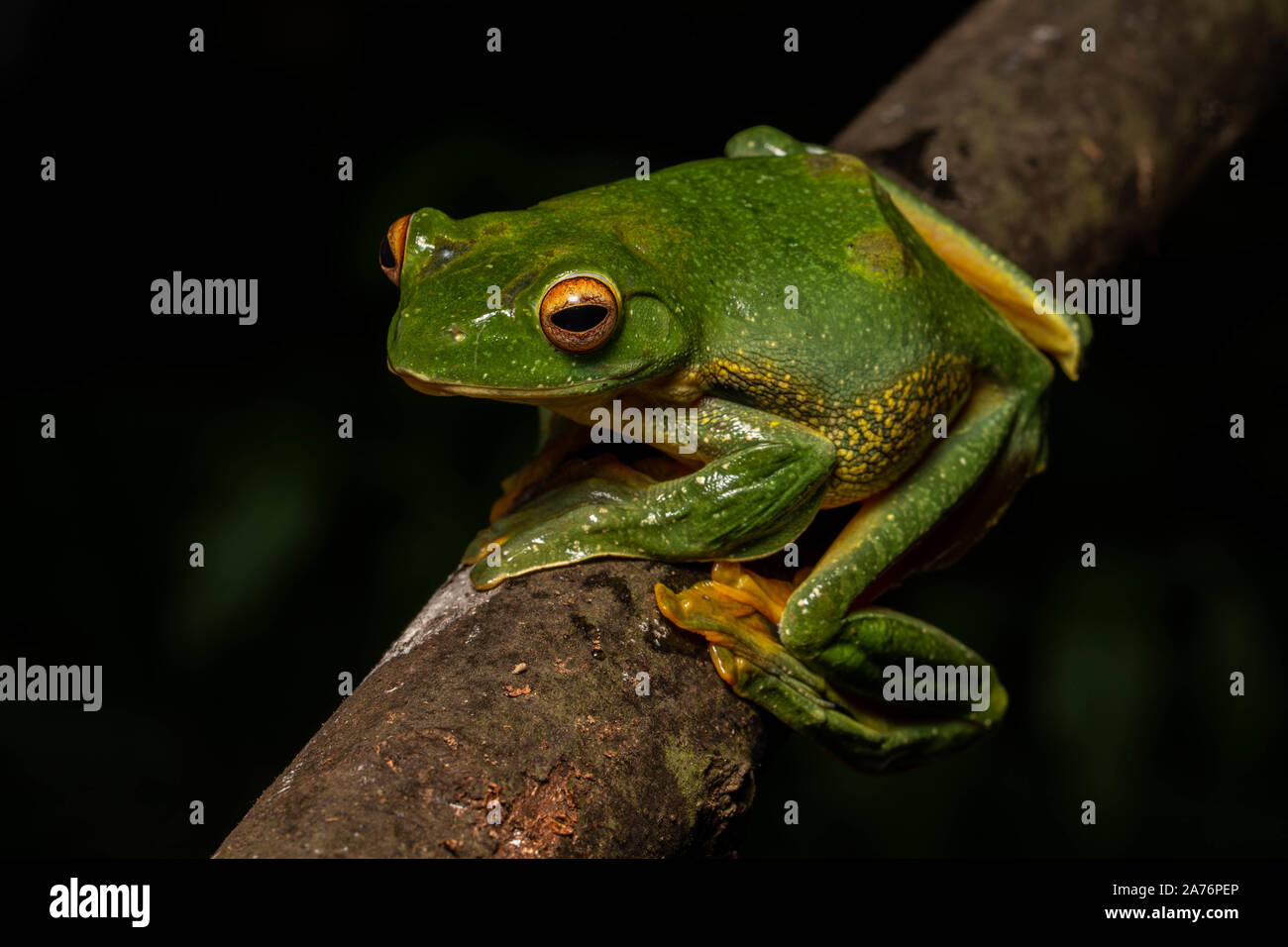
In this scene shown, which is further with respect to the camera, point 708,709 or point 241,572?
point 241,572

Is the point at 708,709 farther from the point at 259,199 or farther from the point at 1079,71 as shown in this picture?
the point at 1079,71

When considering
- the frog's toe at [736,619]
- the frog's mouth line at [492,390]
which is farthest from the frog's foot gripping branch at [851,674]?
Answer: the frog's mouth line at [492,390]

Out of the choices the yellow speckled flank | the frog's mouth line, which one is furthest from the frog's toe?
the frog's mouth line

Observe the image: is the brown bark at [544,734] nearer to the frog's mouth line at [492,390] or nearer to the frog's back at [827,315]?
the frog's mouth line at [492,390]

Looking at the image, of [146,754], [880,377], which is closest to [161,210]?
[146,754]

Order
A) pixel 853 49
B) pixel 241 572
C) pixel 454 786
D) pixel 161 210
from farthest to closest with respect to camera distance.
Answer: pixel 853 49 → pixel 161 210 → pixel 241 572 → pixel 454 786

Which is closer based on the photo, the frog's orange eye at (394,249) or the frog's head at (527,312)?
the frog's head at (527,312)

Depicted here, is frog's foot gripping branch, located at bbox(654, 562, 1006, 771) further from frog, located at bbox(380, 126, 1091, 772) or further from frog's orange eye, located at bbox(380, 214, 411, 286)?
frog's orange eye, located at bbox(380, 214, 411, 286)
